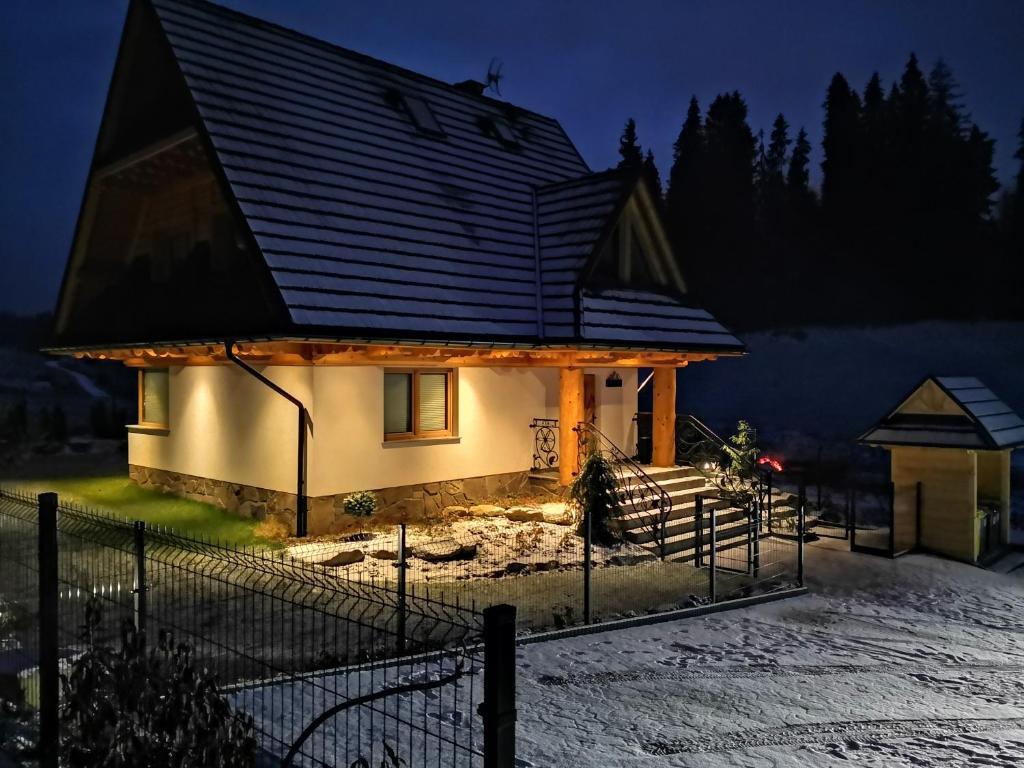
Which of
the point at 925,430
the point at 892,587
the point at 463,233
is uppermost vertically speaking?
the point at 463,233

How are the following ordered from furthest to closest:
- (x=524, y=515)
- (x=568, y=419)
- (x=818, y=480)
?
(x=818, y=480) < (x=568, y=419) < (x=524, y=515)

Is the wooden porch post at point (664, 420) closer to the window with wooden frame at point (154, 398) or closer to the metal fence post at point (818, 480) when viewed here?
the metal fence post at point (818, 480)

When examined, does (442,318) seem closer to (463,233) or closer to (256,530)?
(463,233)

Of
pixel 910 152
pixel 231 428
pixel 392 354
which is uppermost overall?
pixel 910 152

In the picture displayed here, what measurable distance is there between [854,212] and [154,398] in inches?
1193

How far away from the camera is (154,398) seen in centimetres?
1619

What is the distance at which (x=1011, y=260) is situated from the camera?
27812mm

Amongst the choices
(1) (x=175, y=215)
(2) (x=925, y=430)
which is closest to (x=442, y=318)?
(1) (x=175, y=215)

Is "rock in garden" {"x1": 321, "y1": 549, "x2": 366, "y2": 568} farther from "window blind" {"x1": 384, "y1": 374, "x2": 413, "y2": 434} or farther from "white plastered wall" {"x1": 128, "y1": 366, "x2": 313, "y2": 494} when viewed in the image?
"window blind" {"x1": 384, "y1": 374, "x2": 413, "y2": 434}

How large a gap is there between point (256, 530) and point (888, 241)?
29.8 meters

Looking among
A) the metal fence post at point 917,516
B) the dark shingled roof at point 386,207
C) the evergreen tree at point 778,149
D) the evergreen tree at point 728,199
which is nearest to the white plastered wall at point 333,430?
the dark shingled roof at point 386,207

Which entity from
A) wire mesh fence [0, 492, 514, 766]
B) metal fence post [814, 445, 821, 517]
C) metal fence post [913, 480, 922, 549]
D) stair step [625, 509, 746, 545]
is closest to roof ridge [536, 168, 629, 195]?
stair step [625, 509, 746, 545]

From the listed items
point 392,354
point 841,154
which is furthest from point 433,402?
point 841,154

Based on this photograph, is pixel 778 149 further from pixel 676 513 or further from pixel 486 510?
pixel 486 510
